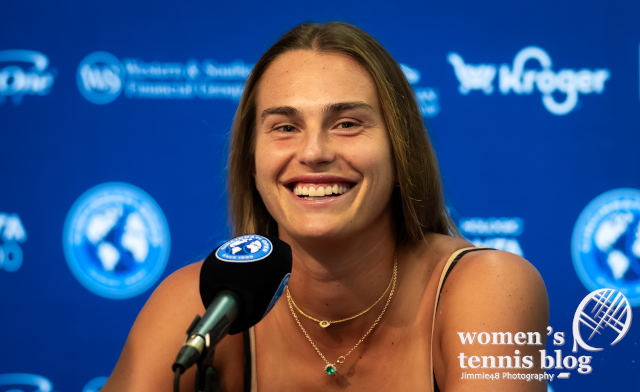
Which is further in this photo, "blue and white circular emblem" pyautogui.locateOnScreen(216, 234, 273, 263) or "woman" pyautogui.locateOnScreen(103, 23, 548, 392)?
"woman" pyautogui.locateOnScreen(103, 23, 548, 392)

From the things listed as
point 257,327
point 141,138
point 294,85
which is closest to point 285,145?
point 294,85

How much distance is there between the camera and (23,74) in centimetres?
237

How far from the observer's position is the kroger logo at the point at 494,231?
2.33 metres

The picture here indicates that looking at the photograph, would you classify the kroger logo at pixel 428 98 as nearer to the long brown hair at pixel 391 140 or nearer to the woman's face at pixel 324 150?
the long brown hair at pixel 391 140

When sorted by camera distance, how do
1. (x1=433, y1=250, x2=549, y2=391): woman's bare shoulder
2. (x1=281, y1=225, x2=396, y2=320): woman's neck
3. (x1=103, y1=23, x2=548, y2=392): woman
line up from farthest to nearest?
(x1=281, y1=225, x2=396, y2=320): woman's neck < (x1=103, y1=23, x2=548, y2=392): woman < (x1=433, y1=250, x2=549, y2=391): woman's bare shoulder

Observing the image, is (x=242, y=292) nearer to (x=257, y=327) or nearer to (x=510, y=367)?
(x=510, y=367)

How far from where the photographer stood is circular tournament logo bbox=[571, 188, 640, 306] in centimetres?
233

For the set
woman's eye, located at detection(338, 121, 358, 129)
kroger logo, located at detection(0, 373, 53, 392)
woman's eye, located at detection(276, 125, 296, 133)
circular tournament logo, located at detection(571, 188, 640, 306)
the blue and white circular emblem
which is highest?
woman's eye, located at detection(276, 125, 296, 133)

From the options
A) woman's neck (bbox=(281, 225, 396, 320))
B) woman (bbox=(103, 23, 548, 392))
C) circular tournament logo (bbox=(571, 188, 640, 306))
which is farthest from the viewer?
circular tournament logo (bbox=(571, 188, 640, 306))

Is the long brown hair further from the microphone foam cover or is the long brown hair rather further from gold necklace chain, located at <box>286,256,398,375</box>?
the microphone foam cover

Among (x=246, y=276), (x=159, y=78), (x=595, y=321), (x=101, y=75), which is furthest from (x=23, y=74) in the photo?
(x=595, y=321)

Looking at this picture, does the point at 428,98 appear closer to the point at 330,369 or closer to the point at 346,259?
the point at 346,259

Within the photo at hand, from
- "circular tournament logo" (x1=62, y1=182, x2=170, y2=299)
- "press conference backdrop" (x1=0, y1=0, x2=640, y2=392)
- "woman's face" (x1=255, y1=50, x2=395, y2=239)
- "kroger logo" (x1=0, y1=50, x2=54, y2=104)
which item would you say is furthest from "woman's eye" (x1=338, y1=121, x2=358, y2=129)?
"kroger logo" (x1=0, y1=50, x2=54, y2=104)

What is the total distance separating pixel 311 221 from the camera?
1.33 metres
